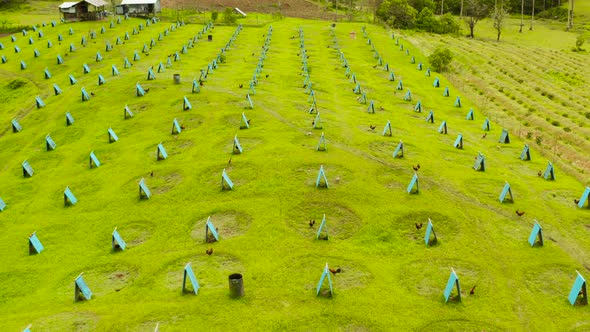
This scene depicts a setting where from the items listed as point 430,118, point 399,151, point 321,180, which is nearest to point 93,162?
point 321,180

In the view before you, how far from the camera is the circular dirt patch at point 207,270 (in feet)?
78.2

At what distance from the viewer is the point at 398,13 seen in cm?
10419

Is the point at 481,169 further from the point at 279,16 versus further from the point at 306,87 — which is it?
the point at 279,16

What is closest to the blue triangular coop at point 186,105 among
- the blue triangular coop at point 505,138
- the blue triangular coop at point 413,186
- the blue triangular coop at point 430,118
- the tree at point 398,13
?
the blue triangular coop at point 430,118

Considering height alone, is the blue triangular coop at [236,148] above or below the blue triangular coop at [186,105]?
below

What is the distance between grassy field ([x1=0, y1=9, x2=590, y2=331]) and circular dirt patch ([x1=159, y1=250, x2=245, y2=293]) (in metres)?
0.09

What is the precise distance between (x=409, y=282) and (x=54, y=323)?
14.8m

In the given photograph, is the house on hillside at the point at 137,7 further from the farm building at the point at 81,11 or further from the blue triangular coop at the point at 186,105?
the blue triangular coop at the point at 186,105

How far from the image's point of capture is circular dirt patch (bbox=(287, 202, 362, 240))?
91.2 ft

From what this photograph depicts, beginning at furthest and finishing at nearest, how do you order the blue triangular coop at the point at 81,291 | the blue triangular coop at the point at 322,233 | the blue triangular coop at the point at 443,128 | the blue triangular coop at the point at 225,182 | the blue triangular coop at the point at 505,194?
the blue triangular coop at the point at 443,128, the blue triangular coop at the point at 225,182, the blue triangular coop at the point at 505,194, the blue triangular coop at the point at 322,233, the blue triangular coop at the point at 81,291

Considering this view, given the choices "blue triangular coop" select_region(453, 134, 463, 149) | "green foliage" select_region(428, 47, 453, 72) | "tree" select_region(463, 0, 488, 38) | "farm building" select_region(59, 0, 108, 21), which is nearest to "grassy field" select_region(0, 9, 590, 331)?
"blue triangular coop" select_region(453, 134, 463, 149)

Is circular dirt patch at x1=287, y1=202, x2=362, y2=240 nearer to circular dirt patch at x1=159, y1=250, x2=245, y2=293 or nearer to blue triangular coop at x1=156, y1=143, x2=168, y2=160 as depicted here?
circular dirt patch at x1=159, y1=250, x2=245, y2=293

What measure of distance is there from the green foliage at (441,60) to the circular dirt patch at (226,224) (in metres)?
49.3

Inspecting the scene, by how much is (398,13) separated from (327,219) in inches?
3298
